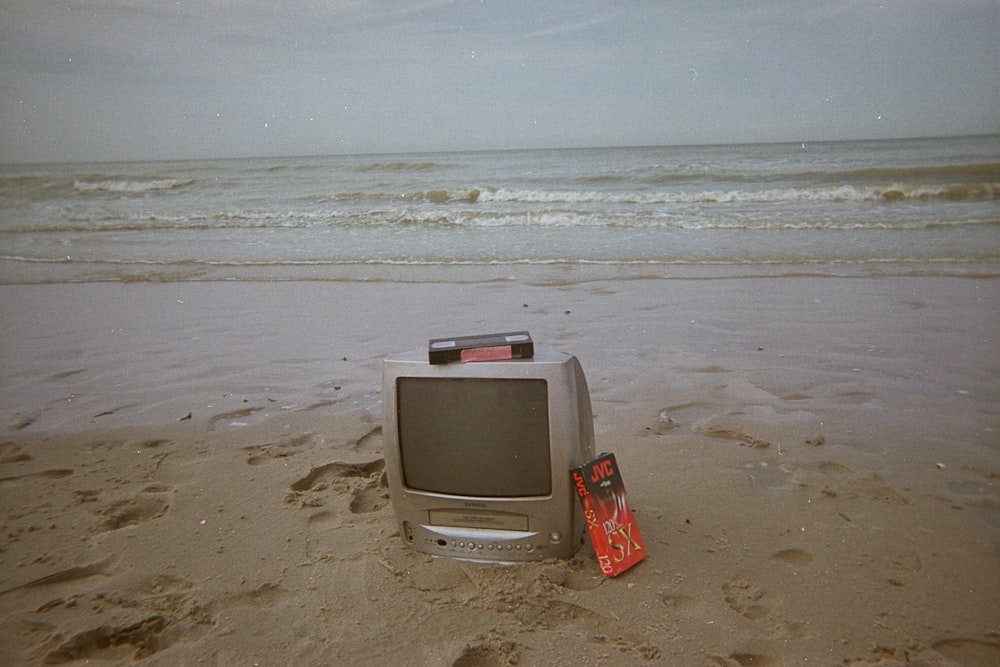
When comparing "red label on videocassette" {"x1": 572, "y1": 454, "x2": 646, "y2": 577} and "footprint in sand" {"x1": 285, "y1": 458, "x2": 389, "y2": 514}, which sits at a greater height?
Answer: "red label on videocassette" {"x1": 572, "y1": 454, "x2": 646, "y2": 577}

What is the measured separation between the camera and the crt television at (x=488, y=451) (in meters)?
1.80

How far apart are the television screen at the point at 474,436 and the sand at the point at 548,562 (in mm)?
231

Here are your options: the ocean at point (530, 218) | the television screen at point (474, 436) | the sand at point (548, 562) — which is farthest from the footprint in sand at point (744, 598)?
the ocean at point (530, 218)

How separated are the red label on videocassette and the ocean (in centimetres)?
433

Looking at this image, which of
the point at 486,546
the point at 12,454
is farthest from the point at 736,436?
the point at 12,454

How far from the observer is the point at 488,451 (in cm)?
188

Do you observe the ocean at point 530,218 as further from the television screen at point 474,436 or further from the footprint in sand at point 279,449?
the television screen at point 474,436

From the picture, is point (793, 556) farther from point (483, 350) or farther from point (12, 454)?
point (12, 454)

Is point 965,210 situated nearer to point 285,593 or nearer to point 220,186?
point 285,593

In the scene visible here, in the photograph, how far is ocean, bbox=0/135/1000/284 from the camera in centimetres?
665

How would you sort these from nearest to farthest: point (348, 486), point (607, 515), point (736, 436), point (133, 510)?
point (607, 515) → point (133, 510) → point (348, 486) → point (736, 436)

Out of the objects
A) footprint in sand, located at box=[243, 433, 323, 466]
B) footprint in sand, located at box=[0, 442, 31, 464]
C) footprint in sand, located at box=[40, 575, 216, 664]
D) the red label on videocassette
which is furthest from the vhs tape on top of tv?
footprint in sand, located at box=[0, 442, 31, 464]

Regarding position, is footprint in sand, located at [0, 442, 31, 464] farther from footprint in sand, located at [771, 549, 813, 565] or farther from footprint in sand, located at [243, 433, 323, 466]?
footprint in sand, located at [771, 549, 813, 565]

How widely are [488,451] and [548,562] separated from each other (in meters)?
0.34
